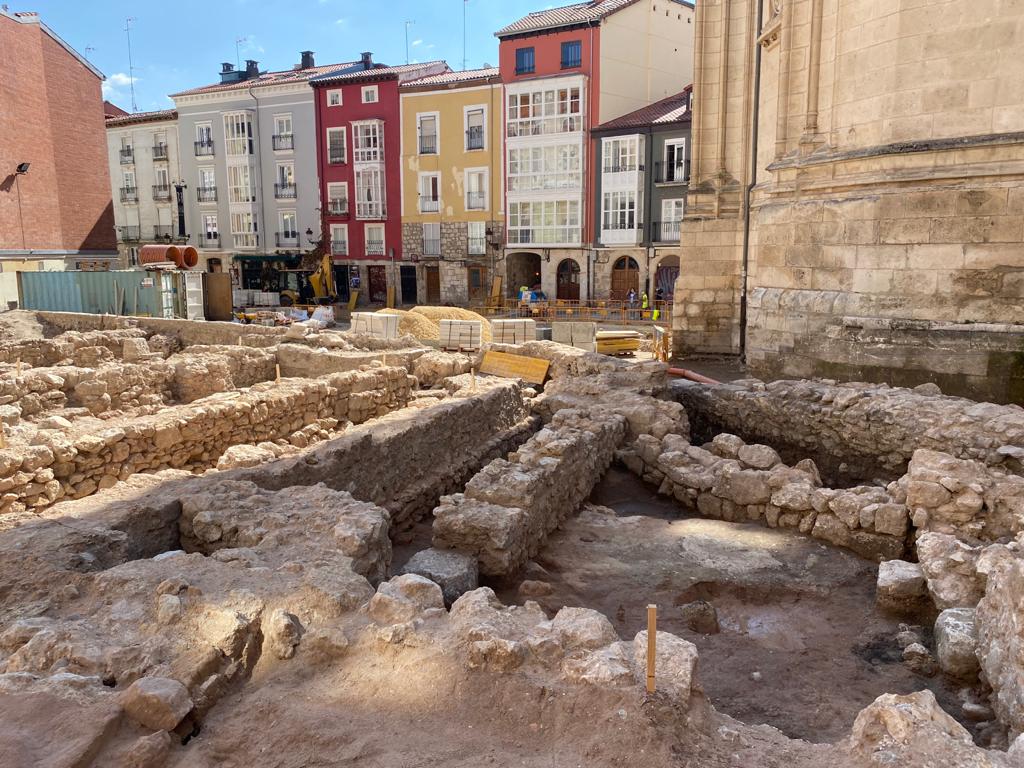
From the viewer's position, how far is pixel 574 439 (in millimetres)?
8484

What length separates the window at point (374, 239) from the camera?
35000 mm

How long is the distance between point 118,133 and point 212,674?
144 feet

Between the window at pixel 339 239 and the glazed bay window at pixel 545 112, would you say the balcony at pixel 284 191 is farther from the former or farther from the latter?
the glazed bay window at pixel 545 112

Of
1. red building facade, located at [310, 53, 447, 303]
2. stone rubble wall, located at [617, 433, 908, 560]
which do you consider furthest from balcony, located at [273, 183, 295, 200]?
stone rubble wall, located at [617, 433, 908, 560]

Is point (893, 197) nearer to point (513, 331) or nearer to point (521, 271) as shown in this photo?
point (513, 331)

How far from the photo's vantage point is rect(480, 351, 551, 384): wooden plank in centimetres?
1331

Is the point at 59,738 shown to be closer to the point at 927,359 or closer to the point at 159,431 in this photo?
the point at 159,431

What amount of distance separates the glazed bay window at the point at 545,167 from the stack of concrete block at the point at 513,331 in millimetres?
14067

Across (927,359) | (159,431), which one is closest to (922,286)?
(927,359)

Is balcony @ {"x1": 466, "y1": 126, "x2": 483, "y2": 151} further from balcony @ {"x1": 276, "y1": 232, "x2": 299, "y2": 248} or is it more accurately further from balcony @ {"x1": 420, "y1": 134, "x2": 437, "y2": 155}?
balcony @ {"x1": 276, "y1": 232, "x2": 299, "y2": 248}

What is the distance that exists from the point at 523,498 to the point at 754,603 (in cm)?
222

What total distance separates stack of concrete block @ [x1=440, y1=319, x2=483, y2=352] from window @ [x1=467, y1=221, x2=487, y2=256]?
15749 millimetres

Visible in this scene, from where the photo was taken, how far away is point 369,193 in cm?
3466

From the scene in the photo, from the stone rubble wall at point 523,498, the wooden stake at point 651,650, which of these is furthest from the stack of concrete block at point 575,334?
the wooden stake at point 651,650
